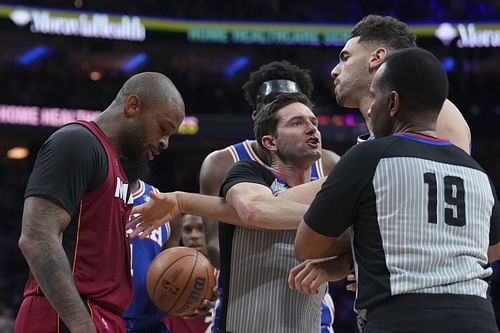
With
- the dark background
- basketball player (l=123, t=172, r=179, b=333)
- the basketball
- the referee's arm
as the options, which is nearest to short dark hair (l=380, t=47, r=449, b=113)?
the referee's arm

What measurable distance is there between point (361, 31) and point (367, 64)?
0.69 ft

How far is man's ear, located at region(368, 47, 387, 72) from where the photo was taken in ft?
12.7

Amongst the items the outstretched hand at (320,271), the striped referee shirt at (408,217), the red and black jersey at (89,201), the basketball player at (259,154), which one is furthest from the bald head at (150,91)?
the striped referee shirt at (408,217)

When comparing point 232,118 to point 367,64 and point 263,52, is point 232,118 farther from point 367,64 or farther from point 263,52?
point 367,64

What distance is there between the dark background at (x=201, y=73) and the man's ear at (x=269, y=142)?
48.8ft

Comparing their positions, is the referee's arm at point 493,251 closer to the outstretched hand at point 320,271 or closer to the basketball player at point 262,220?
the outstretched hand at point 320,271

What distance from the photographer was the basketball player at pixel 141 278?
17.3 feet

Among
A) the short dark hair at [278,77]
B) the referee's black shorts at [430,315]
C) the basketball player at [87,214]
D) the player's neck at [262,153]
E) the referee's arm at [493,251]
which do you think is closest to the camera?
the referee's black shorts at [430,315]

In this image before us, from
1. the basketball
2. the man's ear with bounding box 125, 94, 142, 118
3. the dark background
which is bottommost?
the basketball

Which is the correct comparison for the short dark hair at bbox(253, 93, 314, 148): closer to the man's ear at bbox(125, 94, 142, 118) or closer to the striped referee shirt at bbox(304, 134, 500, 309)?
the man's ear at bbox(125, 94, 142, 118)

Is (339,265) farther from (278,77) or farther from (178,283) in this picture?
(278,77)

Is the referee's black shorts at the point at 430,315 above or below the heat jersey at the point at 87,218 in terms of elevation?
below

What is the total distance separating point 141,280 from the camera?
17.4 ft

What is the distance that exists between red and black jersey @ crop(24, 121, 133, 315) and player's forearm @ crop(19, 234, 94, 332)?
0.17 metres
